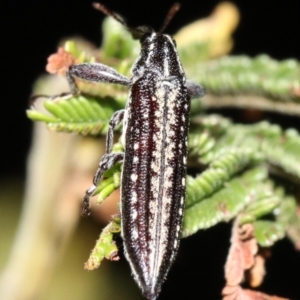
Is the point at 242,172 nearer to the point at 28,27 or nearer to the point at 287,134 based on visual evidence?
the point at 287,134

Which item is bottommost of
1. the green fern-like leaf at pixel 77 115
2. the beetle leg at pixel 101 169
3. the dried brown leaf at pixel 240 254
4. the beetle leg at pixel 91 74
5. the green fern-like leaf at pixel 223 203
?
the dried brown leaf at pixel 240 254

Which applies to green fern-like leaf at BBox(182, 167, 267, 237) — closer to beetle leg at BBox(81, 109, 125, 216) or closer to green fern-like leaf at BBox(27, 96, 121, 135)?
beetle leg at BBox(81, 109, 125, 216)

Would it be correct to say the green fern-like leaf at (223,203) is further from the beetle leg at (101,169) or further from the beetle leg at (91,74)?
the beetle leg at (91,74)

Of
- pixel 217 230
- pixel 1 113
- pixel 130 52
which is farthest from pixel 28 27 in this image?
pixel 217 230

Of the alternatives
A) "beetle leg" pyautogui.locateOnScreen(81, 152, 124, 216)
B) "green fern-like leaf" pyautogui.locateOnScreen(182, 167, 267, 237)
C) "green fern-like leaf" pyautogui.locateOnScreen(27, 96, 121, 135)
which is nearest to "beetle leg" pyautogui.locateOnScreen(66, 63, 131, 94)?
"green fern-like leaf" pyautogui.locateOnScreen(27, 96, 121, 135)

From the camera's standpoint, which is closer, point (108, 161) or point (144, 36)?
point (108, 161)

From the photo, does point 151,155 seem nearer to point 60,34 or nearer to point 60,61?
point 60,61

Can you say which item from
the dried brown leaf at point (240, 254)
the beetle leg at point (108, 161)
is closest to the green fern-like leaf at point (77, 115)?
the beetle leg at point (108, 161)

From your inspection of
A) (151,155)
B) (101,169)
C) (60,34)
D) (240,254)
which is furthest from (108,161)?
(60,34)
